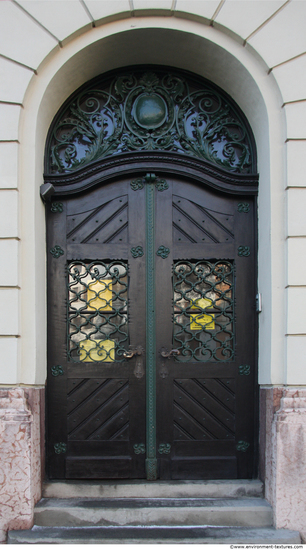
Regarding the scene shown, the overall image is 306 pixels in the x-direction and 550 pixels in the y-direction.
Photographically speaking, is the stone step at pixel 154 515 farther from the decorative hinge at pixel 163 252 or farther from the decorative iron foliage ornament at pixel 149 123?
the decorative iron foliage ornament at pixel 149 123

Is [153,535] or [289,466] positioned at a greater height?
[289,466]

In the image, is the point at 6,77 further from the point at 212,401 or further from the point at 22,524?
the point at 22,524

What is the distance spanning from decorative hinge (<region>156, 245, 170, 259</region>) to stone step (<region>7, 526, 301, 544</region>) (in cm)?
270

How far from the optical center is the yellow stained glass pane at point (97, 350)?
13.7ft

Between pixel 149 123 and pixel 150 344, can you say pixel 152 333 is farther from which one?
pixel 149 123

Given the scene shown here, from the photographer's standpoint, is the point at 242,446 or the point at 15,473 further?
the point at 242,446

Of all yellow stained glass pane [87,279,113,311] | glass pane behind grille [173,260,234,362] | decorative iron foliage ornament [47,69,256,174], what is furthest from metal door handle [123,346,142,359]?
decorative iron foliage ornament [47,69,256,174]

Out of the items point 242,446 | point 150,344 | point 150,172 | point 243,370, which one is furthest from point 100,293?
point 242,446

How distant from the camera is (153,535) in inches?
137

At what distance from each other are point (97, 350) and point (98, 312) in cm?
42

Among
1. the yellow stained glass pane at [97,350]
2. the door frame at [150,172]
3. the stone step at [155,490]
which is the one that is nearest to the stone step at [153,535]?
the stone step at [155,490]

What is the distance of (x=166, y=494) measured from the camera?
392 centimetres

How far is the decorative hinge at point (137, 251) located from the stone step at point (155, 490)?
244cm

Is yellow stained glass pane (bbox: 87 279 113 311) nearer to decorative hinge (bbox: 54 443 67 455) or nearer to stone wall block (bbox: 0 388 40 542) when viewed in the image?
stone wall block (bbox: 0 388 40 542)
